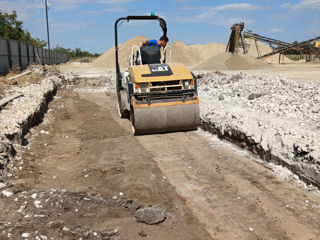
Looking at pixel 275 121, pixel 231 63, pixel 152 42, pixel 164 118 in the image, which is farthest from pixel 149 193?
pixel 231 63

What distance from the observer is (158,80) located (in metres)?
7.33

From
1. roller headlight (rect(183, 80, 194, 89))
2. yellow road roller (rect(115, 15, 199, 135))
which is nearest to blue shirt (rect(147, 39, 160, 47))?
yellow road roller (rect(115, 15, 199, 135))

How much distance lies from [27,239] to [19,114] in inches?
204

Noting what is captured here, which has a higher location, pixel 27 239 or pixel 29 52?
pixel 29 52

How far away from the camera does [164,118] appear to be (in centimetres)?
733

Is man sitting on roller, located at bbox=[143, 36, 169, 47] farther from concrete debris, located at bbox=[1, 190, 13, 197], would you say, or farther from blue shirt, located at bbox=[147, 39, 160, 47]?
concrete debris, located at bbox=[1, 190, 13, 197]

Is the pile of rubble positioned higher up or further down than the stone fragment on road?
higher up

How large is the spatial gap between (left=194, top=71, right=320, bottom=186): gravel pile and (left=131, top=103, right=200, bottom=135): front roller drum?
26.3 inches

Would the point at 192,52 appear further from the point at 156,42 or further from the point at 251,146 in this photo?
the point at 251,146


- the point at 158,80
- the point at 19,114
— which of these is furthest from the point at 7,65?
the point at 158,80

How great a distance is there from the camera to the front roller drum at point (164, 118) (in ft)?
23.8

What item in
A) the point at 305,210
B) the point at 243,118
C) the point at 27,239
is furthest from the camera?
the point at 243,118

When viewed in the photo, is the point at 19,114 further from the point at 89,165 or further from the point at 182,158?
the point at 182,158

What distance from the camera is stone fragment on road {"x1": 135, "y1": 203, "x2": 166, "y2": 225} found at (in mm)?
3779
